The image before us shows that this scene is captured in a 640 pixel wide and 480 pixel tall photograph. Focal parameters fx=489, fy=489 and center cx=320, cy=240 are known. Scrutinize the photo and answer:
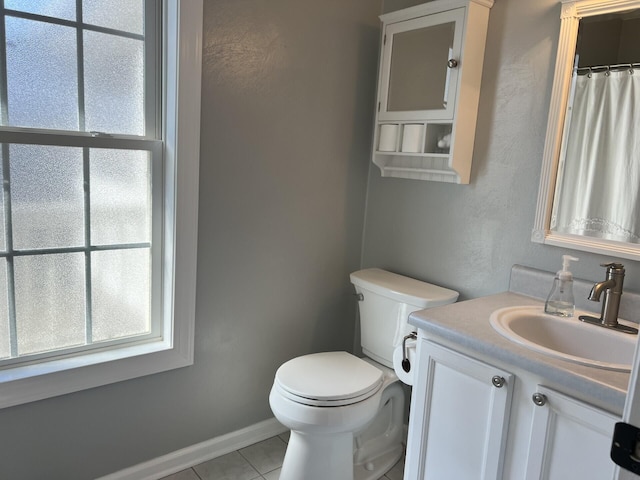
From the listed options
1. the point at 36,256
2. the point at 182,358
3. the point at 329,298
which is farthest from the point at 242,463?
the point at 36,256

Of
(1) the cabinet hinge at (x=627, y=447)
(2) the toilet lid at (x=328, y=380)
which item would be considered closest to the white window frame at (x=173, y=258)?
(2) the toilet lid at (x=328, y=380)

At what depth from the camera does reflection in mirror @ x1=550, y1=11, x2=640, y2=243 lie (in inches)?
59.3

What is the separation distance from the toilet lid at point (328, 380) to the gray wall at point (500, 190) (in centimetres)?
53

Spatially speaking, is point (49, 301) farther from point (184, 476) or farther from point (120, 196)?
point (184, 476)

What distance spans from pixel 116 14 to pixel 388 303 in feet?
4.87

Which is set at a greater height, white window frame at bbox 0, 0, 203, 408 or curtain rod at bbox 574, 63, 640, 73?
curtain rod at bbox 574, 63, 640, 73

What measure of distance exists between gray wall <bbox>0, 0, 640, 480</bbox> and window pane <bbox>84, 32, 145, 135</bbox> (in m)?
0.25

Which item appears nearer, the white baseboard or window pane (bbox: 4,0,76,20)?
window pane (bbox: 4,0,76,20)

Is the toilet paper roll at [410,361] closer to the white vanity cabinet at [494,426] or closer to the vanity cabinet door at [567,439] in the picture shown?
the white vanity cabinet at [494,426]

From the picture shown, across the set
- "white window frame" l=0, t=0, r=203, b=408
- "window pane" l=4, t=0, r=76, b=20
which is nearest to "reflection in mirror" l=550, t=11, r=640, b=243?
"white window frame" l=0, t=0, r=203, b=408

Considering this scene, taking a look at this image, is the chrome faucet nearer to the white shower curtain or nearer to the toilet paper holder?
the white shower curtain

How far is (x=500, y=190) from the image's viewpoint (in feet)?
6.15

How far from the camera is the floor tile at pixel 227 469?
6.54ft

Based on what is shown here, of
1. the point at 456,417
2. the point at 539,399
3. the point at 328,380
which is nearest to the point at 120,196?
the point at 328,380
